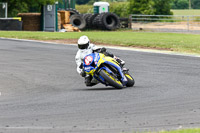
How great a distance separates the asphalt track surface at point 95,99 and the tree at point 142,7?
128 feet

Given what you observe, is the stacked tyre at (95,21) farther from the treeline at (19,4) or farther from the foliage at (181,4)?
the foliage at (181,4)

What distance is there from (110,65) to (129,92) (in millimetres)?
952

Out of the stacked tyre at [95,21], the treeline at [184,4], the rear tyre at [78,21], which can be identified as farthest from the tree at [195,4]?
the rear tyre at [78,21]

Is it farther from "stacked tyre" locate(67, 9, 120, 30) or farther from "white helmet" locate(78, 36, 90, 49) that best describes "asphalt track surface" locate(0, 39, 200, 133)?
"stacked tyre" locate(67, 9, 120, 30)

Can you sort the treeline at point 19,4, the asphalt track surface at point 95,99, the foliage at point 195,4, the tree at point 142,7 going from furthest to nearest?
the foliage at point 195,4 → the tree at point 142,7 → the treeline at point 19,4 → the asphalt track surface at point 95,99

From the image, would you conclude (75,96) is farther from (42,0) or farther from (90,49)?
(42,0)

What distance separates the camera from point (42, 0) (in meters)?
45.7

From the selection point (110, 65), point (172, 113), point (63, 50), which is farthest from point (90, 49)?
point (63, 50)

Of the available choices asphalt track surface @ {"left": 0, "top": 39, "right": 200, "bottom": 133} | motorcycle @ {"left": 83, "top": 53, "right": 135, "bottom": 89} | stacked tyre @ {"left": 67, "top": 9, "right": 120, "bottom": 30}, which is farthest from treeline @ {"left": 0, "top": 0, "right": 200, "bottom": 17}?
motorcycle @ {"left": 83, "top": 53, "right": 135, "bottom": 89}

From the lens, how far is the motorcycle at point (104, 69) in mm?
10500

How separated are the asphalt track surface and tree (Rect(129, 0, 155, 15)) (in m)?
39.1

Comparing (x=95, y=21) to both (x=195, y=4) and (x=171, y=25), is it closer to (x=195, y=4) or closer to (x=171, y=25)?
(x=171, y=25)

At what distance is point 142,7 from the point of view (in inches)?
2228

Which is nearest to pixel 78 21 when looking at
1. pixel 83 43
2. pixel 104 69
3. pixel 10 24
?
pixel 10 24
